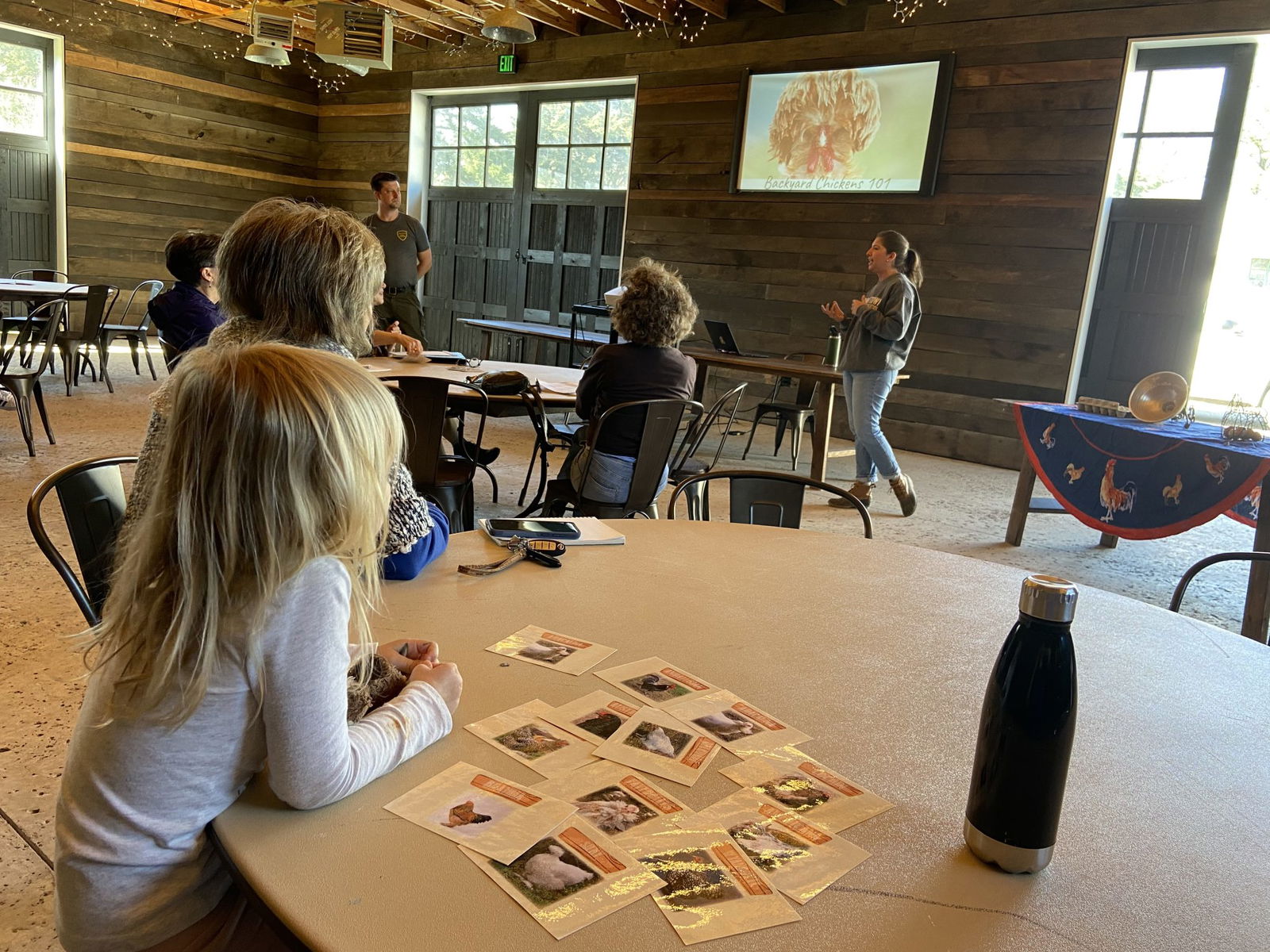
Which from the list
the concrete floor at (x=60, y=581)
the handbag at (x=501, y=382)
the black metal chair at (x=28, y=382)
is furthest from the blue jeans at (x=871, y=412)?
the black metal chair at (x=28, y=382)

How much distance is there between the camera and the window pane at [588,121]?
8375mm

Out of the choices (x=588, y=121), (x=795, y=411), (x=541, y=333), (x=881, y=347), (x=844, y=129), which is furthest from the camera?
(x=588, y=121)

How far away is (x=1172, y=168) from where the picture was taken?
5875mm

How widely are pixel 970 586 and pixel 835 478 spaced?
430cm

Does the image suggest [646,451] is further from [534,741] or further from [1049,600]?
[1049,600]

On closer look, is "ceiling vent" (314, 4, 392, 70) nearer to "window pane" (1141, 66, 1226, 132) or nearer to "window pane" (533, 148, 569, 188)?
"window pane" (533, 148, 569, 188)

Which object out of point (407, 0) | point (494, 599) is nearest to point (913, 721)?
point (494, 599)

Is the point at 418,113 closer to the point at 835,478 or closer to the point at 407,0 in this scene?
the point at 407,0

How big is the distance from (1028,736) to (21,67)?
1056 centimetres

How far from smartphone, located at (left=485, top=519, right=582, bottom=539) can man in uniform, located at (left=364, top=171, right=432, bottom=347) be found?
4130mm

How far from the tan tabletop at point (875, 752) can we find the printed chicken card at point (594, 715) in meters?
0.03

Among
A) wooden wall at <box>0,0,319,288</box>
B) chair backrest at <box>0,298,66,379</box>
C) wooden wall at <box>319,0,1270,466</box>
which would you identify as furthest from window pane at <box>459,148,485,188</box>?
chair backrest at <box>0,298,66,379</box>

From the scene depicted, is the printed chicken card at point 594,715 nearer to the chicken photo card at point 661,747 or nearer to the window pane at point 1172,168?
the chicken photo card at point 661,747

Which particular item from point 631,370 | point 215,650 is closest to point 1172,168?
point 631,370
